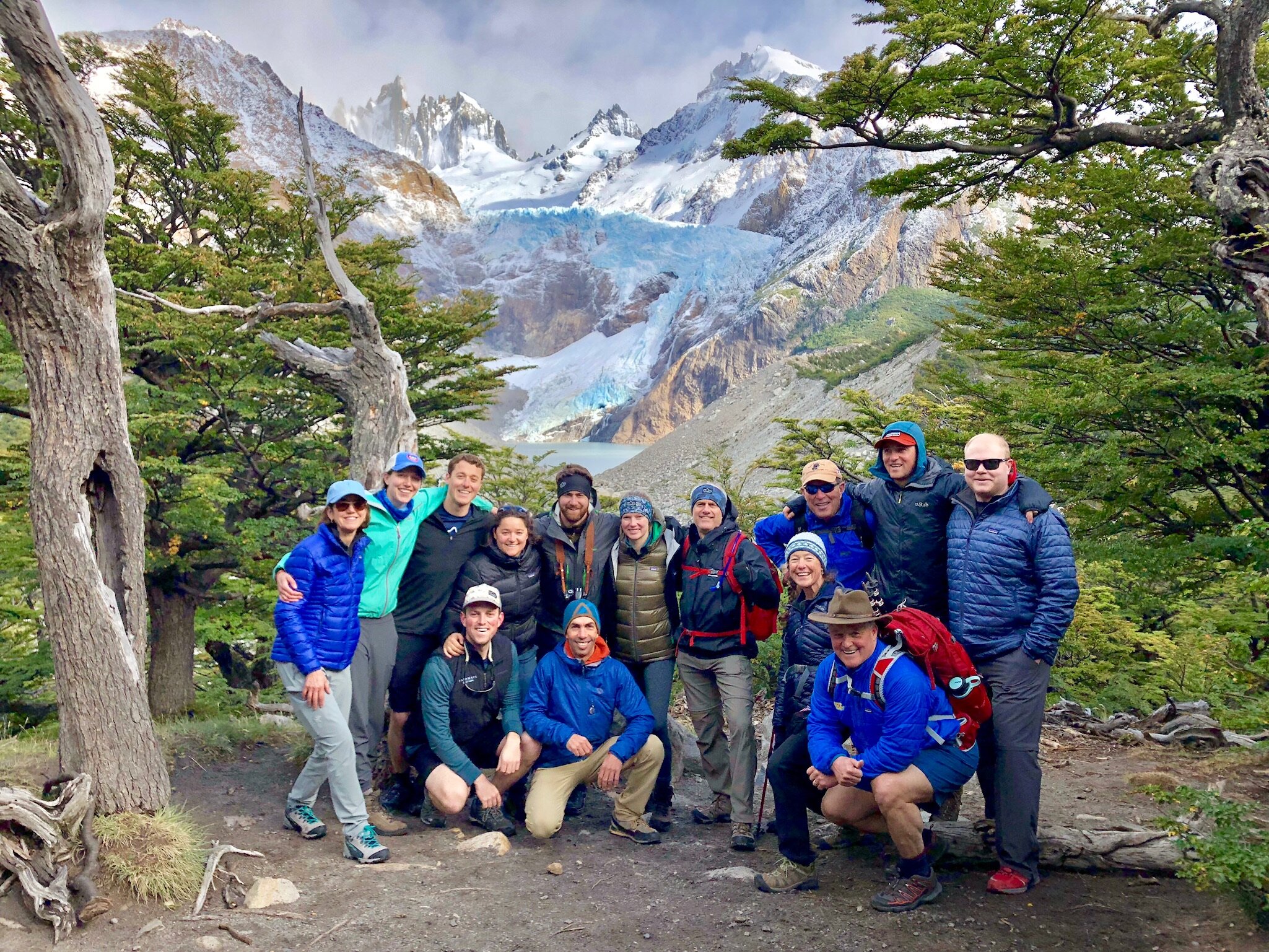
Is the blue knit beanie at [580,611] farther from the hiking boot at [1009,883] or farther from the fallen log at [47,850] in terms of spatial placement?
the fallen log at [47,850]

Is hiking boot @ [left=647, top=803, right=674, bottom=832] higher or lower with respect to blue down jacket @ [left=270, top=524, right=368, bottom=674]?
lower

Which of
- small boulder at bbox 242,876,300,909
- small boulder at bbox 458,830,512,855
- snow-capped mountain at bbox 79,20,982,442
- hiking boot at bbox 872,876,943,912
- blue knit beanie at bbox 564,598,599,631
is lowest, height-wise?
small boulder at bbox 458,830,512,855

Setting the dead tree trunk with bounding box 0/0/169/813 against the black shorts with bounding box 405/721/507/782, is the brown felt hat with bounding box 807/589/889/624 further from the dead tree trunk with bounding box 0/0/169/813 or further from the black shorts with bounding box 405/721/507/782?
the dead tree trunk with bounding box 0/0/169/813

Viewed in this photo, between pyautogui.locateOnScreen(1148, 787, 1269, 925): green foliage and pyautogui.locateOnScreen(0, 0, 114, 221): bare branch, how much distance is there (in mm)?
5376

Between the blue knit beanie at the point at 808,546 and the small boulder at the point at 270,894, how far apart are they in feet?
9.00

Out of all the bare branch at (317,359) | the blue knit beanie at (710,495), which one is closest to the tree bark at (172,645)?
the bare branch at (317,359)

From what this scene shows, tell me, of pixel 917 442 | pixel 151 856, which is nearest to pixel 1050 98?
pixel 917 442

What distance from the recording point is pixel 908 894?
3398 mm

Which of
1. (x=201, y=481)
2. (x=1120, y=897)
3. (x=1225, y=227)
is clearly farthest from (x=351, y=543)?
(x=1225, y=227)

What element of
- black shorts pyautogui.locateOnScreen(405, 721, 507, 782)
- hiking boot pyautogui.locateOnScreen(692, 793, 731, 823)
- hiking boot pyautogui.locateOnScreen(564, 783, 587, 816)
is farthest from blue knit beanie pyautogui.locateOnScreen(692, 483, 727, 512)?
hiking boot pyautogui.locateOnScreen(564, 783, 587, 816)

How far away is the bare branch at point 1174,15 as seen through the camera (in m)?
6.20

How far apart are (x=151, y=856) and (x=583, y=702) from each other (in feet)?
6.77

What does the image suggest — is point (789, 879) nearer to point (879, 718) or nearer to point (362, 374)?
point (879, 718)

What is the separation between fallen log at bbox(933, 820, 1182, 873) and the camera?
3.60 meters
